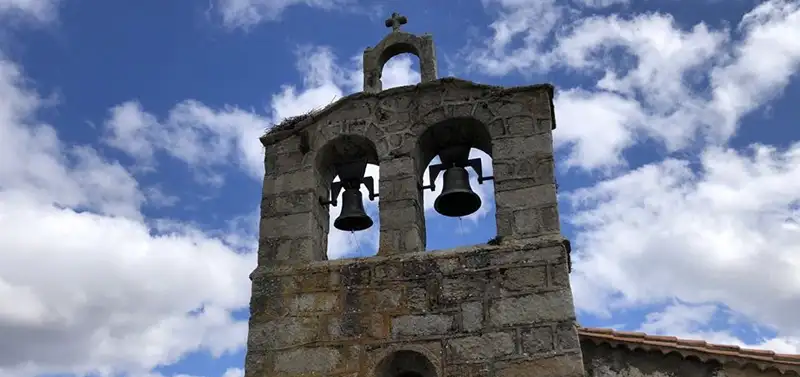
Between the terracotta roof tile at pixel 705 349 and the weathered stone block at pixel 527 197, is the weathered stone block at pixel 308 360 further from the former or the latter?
the terracotta roof tile at pixel 705 349

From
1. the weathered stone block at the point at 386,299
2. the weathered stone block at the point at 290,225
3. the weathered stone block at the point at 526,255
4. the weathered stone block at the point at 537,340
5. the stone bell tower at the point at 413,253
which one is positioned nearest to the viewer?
the weathered stone block at the point at 537,340

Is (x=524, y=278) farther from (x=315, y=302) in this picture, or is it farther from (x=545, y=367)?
(x=315, y=302)

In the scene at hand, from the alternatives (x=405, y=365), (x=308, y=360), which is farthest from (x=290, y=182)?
(x=405, y=365)

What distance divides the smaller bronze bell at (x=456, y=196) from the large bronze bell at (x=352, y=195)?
54cm

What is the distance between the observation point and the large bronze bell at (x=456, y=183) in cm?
567

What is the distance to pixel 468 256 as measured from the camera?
5.05 m

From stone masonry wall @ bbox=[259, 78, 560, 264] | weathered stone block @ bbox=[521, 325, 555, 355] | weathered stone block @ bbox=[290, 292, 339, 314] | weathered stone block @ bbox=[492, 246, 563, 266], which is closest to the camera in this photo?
weathered stone block @ bbox=[521, 325, 555, 355]

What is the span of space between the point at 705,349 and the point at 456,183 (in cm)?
229

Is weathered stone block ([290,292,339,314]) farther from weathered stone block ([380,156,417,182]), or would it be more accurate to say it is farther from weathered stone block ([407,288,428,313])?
weathered stone block ([380,156,417,182])

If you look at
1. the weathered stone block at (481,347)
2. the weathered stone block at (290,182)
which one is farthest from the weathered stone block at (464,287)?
the weathered stone block at (290,182)

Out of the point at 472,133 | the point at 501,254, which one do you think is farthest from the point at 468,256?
the point at 472,133

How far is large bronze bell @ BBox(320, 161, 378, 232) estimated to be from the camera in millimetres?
5812

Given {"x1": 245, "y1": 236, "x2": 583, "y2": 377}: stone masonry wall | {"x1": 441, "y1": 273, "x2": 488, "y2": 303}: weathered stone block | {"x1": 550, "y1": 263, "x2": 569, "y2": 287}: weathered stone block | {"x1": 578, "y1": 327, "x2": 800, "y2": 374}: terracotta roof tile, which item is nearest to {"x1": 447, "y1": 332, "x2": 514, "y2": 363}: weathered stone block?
{"x1": 245, "y1": 236, "x2": 583, "y2": 377}: stone masonry wall

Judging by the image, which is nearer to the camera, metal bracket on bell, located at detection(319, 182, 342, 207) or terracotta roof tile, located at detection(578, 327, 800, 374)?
terracotta roof tile, located at detection(578, 327, 800, 374)
